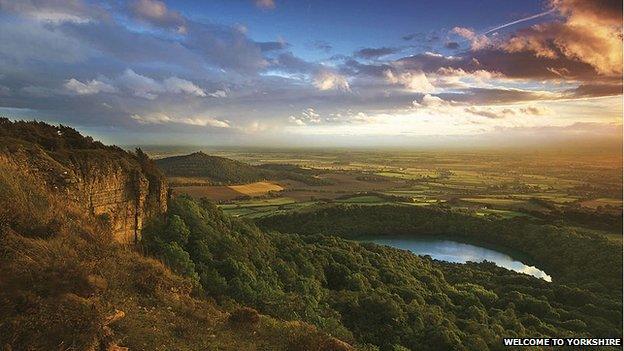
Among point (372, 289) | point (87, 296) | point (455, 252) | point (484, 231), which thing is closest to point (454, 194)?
point (484, 231)

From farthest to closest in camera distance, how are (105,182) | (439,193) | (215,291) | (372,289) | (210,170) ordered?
(439,193)
(210,170)
(372,289)
(105,182)
(215,291)

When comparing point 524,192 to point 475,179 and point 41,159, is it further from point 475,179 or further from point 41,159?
point 41,159

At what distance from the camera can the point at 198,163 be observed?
376ft

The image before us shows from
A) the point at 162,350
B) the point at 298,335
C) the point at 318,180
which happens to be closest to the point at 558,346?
the point at 298,335

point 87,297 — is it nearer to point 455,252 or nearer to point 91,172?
point 91,172

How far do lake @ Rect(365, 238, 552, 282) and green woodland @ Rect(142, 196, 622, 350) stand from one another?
1317cm

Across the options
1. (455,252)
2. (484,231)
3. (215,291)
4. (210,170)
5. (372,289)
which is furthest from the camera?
(210,170)

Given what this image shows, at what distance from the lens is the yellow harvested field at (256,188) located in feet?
328

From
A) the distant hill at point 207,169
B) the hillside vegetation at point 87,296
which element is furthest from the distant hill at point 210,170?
the hillside vegetation at point 87,296

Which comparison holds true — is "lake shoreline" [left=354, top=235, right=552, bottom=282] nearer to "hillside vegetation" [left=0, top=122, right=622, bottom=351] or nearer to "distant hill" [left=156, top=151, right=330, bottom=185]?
"hillside vegetation" [left=0, top=122, right=622, bottom=351]

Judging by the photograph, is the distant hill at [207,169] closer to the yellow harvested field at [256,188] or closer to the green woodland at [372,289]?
the yellow harvested field at [256,188]

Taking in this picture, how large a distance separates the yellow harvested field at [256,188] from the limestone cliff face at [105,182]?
259ft

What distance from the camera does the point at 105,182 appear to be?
55.3ft

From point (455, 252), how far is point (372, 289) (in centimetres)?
4799
